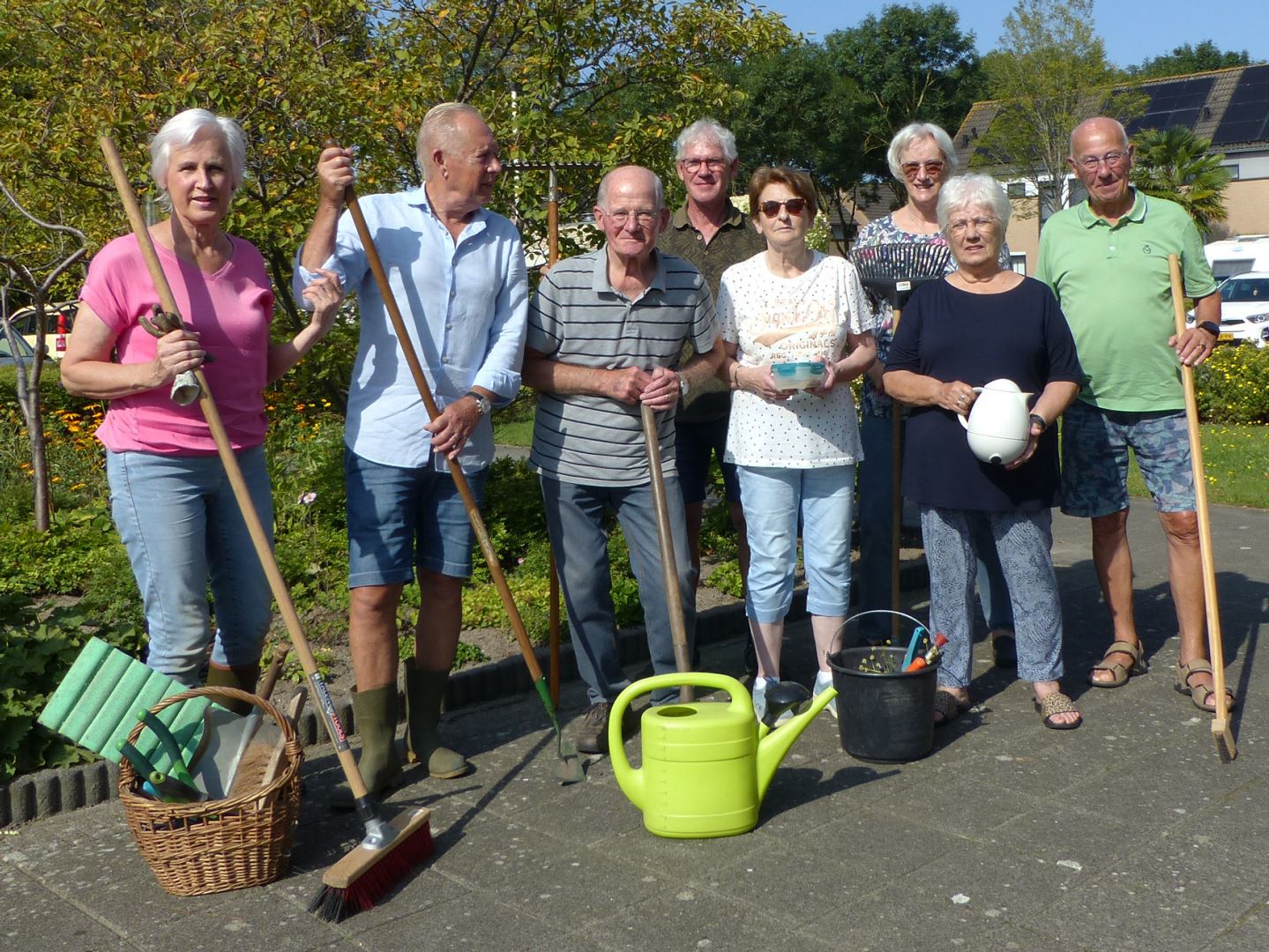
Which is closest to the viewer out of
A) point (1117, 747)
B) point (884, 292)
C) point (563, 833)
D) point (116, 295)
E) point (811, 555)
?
point (116, 295)

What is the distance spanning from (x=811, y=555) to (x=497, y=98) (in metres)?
3.27

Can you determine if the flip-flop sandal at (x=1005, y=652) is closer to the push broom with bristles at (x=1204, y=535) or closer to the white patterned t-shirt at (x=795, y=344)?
the push broom with bristles at (x=1204, y=535)

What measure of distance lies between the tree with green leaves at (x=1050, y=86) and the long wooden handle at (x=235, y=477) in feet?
110

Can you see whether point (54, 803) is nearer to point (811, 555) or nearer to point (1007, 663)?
point (811, 555)

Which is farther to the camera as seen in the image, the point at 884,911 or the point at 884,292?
the point at 884,292

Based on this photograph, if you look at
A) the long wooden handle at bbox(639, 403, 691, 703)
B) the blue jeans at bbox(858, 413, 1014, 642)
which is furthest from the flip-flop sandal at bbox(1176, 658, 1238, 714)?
the long wooden handle at bbox(639, 403, 691, 703)

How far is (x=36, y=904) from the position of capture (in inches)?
141

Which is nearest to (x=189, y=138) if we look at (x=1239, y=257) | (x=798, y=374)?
(x=798, y=374)

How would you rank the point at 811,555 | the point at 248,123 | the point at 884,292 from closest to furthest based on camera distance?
the point at 811,555 < the point at 884,292 < the point at 248,123

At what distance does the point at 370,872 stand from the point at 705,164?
308 centimetres

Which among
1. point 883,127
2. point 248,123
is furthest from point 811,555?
point 883,127

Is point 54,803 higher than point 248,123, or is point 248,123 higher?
point 248,123

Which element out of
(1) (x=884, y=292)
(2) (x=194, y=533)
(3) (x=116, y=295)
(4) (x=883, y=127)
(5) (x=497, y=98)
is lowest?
(2) (x=194, y=533)

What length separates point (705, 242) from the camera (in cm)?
543
